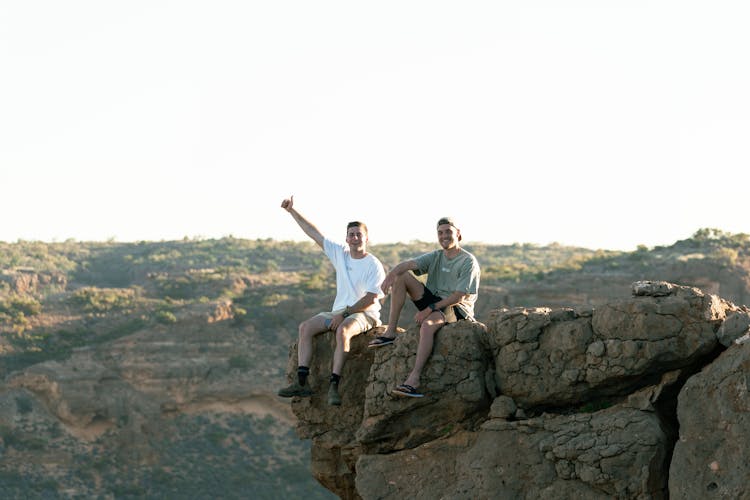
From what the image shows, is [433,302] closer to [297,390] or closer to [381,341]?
[381,341]

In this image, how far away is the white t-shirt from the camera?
1093cm

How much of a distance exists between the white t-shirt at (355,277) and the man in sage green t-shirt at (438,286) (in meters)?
0.38

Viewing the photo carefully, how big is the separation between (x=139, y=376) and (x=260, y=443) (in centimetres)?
424

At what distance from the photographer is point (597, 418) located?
9312 millimetres

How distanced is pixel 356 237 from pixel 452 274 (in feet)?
3.61

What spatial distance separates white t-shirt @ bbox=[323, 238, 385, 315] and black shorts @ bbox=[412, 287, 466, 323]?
23.4 inches

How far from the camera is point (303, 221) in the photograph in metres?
11.5

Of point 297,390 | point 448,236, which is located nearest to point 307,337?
point 297,390

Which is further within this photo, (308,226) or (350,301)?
(308,226)

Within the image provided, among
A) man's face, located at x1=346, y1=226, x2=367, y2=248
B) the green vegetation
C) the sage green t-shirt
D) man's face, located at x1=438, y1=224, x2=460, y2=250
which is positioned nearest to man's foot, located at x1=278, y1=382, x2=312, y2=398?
man's face, located at x1=346, y1=226, x2=367, y2=248

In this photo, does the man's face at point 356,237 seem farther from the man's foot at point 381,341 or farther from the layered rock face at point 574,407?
the layered rock face at point 574,407

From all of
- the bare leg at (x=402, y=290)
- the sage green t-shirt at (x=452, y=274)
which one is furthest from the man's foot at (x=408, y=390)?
the sage green t-shirt at (x=452, y=274)

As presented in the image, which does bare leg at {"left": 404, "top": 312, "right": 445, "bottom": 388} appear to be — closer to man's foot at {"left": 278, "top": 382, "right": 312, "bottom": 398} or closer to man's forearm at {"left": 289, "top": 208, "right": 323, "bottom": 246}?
man's foot at {"left": 278, "top": 382, "right": 312, "bottom": 398}

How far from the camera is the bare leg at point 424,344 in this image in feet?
32.6
